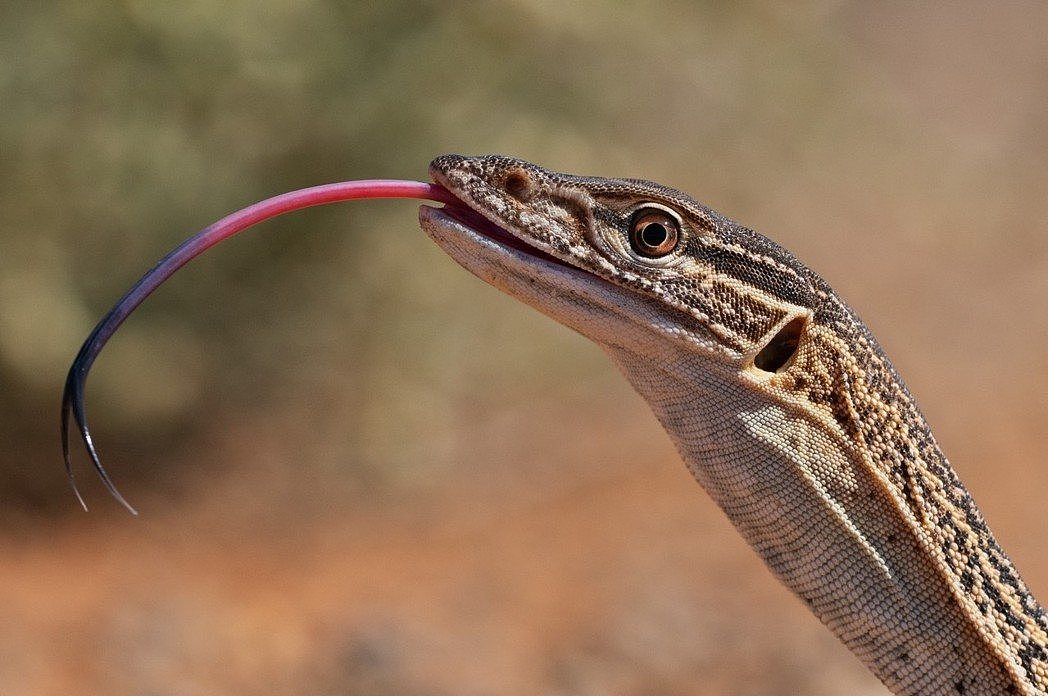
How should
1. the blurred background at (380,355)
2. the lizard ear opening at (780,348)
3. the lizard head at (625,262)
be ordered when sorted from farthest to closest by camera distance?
the blurred background at (380,355) < the lizard ear opening at (780,348) < the lizard head at (625,262)

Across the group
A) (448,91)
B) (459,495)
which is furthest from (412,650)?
(448,91)

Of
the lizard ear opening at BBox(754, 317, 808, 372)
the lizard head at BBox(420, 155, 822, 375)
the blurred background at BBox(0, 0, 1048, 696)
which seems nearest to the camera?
the lizard head at BBox(420, 155, 822, 375)

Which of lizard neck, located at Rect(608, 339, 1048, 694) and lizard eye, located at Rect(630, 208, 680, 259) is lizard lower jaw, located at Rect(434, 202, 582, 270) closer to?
lizard eye, located at Rect(630, 208, 680, 259)

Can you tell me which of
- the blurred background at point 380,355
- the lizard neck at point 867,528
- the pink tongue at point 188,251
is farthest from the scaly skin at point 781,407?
the blurred background at point 380,355

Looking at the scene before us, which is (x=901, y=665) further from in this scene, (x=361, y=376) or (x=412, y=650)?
(x=361, y=376)

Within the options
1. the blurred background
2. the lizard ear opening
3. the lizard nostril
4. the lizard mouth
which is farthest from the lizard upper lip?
the blurred background

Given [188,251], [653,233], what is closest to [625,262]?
[653,233]

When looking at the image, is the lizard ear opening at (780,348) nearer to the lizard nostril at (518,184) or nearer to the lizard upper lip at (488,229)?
the lizard upper lip at (488,229)

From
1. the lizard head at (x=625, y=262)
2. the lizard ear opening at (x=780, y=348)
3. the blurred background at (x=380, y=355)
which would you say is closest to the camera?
the lizard head at (x=625, y=262)
